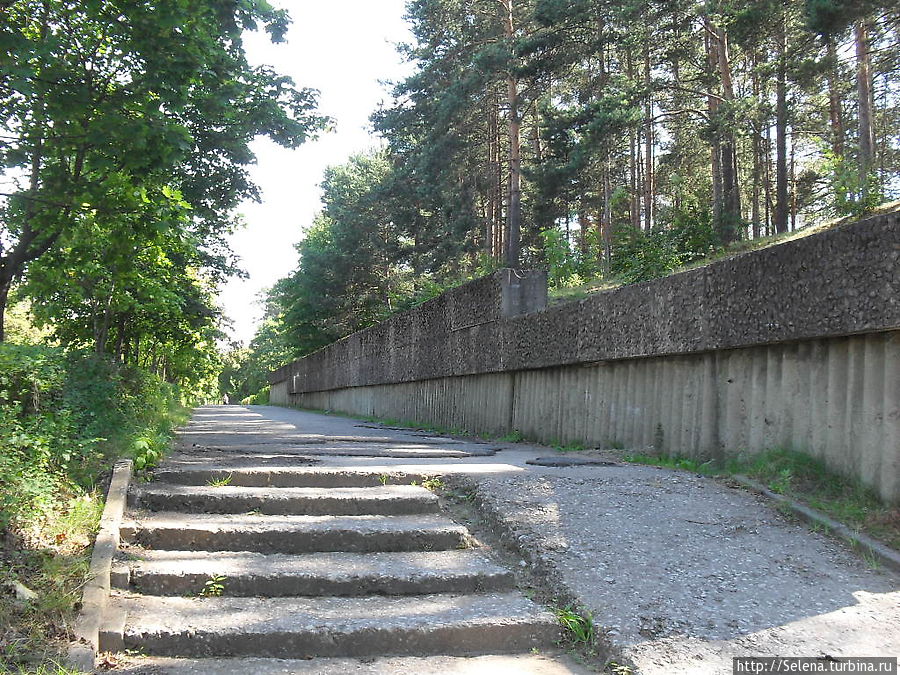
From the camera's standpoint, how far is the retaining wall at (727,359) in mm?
4453

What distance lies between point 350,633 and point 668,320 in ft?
14.4

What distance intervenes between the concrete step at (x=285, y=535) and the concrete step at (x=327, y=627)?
0.64 metres

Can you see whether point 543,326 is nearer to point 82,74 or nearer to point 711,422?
point 711,422

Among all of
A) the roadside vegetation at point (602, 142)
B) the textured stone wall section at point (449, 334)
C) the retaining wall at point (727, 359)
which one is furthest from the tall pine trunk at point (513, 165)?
the retaining wall at point (727, 359)

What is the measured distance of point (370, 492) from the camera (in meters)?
5.23

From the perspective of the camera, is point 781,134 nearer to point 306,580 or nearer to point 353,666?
point 306,580

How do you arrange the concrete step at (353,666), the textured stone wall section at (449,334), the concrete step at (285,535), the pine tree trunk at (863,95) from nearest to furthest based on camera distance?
the concrete step at (353,666), the concrete step at (285,535), the textured stone wall section at (449,334), the pine tree trunk at (863,95)

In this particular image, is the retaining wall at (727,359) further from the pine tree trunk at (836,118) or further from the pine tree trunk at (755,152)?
the pine tree trunk at (836,118)

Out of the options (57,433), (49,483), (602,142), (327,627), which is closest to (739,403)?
(327,627)

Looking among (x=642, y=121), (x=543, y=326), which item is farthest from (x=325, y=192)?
(x=543, y=326)

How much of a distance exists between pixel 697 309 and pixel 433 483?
2749 millimetres

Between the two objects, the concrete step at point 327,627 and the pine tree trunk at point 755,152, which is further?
the pine tree trunk at point 755,152

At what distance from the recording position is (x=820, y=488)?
15.6 ft

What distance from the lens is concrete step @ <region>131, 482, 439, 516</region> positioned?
15.9 feet
